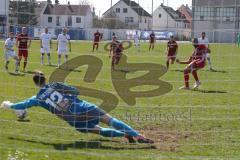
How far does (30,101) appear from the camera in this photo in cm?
805

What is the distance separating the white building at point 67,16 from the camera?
30.5 ft

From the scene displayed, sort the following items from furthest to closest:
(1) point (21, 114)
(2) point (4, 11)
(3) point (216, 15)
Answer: (1) point (21, 114), (3) point (216, 15), (2) point (4, 11)

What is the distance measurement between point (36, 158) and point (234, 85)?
11555 millimetres

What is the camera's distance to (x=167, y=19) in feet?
32.0

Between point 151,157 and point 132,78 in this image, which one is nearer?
point 151,157

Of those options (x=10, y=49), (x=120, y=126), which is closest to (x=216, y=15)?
(x=120, y=126)

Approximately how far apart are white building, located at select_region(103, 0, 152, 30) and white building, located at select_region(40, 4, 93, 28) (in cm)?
39

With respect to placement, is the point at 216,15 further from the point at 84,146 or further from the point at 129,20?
the point at 84,146

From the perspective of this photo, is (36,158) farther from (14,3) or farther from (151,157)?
(14,3)

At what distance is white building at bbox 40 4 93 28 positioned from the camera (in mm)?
9290

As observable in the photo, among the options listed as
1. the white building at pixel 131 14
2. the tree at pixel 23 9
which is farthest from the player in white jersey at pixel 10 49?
the white building at pixel 131 14

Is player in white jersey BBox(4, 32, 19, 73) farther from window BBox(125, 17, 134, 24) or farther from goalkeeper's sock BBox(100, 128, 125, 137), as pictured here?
goalkeeper's sock BBox(100, 128, 125, 137)

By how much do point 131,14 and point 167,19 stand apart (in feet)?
2.45

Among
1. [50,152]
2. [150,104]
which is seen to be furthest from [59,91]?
[150,104]
